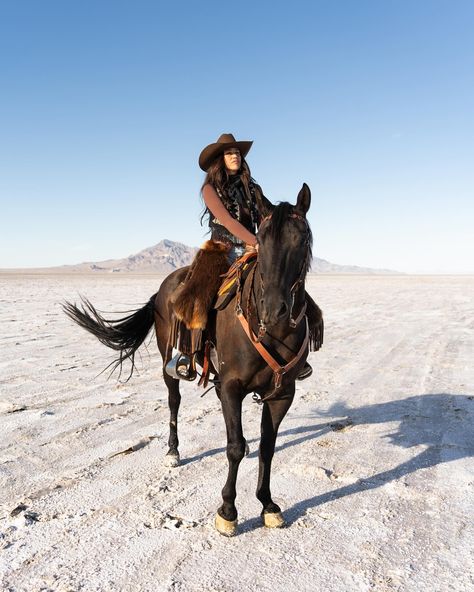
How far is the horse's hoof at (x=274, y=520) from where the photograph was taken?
12.1 ft

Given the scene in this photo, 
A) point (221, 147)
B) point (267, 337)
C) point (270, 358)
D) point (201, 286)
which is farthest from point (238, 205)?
point (270, 358)

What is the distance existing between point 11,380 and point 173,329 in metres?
4.58

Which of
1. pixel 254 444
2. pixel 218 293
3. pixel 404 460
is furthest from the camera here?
pixel 254 444

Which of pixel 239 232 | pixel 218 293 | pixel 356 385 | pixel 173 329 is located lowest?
pixel 356 385

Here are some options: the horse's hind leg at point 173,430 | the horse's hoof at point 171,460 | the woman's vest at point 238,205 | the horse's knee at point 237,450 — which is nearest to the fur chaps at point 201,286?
the woman's vest at point 238,205

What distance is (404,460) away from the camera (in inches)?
199

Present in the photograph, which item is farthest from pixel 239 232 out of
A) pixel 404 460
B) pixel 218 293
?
pixel 404 460

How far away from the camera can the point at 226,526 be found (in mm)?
3568

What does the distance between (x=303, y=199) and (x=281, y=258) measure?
0.58 meters

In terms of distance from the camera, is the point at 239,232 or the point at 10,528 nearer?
the point at 10,528

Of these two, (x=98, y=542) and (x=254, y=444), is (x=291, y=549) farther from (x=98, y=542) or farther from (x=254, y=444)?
(x=254, y=444)

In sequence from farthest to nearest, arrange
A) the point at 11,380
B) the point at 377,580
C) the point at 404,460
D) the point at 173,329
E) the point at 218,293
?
the point at 11,380, the point at 404,460, the point at 173,329, the point at 218,293, the point at 377,580

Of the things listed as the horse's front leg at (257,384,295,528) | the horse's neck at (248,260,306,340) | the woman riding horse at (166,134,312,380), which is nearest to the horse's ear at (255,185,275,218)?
the horse's neck at (248,260,306,340)

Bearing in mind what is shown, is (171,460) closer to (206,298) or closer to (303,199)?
(206,298)
